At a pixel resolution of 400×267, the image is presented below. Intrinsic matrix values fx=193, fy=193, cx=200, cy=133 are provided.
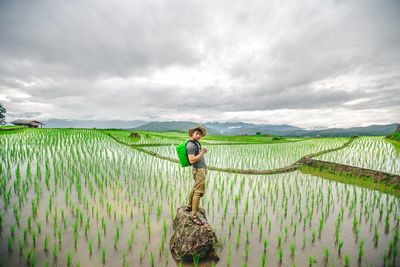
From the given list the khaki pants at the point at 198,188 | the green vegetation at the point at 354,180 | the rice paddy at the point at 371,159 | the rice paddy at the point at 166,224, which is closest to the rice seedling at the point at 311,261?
the rice paddy at the point at 166,224

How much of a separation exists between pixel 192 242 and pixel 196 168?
1.04 meters

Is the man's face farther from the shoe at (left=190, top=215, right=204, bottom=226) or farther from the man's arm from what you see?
the shoe at (left=190, top=215, right=204, bottom=226)

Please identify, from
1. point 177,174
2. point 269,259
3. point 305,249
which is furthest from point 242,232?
point 177,174

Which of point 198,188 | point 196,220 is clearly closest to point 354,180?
point 198,188

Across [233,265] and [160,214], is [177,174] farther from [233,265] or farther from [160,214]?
[233,265]

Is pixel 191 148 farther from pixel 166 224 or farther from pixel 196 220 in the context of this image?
pixel 166 224

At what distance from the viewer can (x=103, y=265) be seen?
2529 millimetres

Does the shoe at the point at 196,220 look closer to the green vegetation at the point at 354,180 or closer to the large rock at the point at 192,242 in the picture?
the large rock at the point at 192,242

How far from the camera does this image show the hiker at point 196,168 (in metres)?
2.90

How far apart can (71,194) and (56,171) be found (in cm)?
232

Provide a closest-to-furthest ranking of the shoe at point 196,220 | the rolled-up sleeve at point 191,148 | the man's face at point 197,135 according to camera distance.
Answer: the shoe at point 196,220, the rolled-up sleeve at point 191,148, the man's face at point 197,135

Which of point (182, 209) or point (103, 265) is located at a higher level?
point (182, 209)

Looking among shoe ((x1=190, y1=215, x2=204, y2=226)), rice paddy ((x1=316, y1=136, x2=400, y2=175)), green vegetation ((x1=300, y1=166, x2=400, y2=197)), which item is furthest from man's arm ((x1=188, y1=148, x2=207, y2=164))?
rice paddy ((x1=316, y1=136, x2=400, y2=175))

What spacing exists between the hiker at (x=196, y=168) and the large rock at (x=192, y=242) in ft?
0.38
